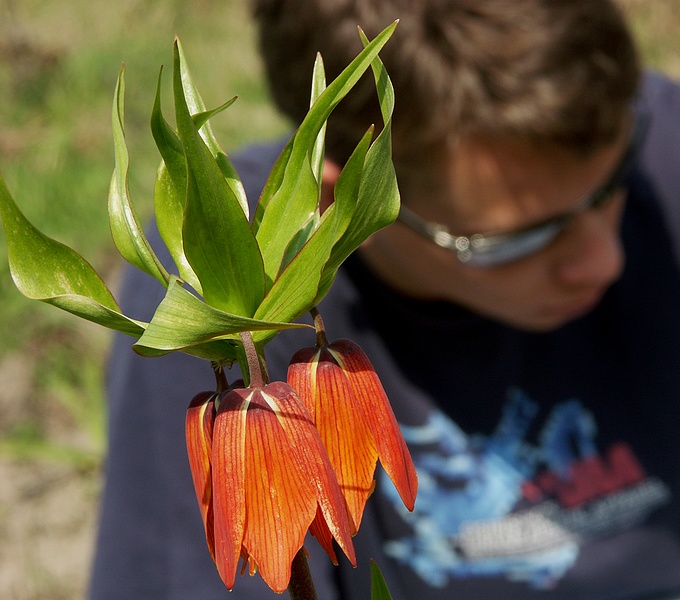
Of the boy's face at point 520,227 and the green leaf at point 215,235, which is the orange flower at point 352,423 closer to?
the green leaf at point 215,235

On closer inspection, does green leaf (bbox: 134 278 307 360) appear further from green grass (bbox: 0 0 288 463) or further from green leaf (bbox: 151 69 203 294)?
green grass (bbox: 0 0 288 463)

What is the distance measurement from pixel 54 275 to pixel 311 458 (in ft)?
0.36

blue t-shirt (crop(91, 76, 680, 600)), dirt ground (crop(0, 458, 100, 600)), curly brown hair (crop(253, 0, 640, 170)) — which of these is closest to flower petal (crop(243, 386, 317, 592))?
curly brown hair (crop(253, 0, 640, 170))

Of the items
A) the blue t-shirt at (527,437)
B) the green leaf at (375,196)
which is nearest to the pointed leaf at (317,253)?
the green leaf at (375,196)

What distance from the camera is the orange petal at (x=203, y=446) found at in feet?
1.16

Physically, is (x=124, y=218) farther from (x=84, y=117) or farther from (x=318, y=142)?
(x=84, y=117)

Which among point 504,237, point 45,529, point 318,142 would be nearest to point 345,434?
point 318,142

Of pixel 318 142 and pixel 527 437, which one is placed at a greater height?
pixel 318 142

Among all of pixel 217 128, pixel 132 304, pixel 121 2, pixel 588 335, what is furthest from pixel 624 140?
pixel 121 2

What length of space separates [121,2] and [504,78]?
2.27m

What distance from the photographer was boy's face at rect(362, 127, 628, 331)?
3.37 ft

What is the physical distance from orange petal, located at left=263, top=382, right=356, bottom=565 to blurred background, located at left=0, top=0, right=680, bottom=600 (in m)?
1.58

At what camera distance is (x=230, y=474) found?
34 centimetres

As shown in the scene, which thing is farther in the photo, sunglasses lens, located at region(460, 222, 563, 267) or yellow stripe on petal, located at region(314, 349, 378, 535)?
sunglasses lens, located at region(460, 222, 563, 267)
